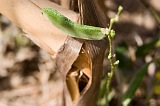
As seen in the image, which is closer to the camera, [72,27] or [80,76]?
[72,27]

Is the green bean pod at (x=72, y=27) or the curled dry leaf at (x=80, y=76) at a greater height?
the green bean pod at (x=72, y=27)

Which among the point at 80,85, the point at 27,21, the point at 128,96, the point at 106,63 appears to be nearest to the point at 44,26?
the point at 27,21

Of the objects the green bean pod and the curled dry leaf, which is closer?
the green bean pod

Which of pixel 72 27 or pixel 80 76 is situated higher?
pixel 72 27

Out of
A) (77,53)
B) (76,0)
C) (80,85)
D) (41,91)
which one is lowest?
(41,91)

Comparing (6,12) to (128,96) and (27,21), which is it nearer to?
(27,21)

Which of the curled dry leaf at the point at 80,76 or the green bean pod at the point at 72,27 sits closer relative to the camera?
the green bean pod at the point at 72,27

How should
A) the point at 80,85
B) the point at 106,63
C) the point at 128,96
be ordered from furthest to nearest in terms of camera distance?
the point at 106,63, the point at 128,96, the point at 80,85

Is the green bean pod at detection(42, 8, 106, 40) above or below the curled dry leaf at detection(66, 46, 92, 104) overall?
above
